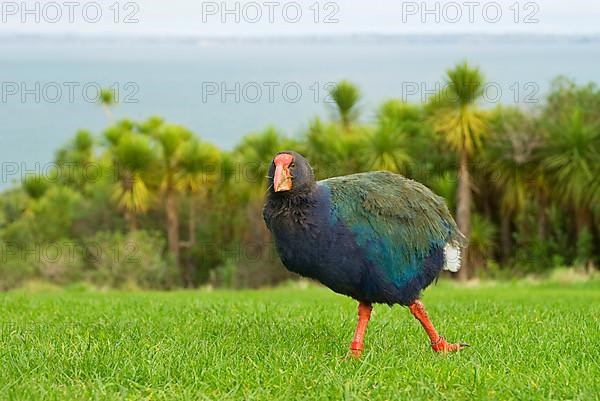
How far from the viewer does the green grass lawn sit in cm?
518

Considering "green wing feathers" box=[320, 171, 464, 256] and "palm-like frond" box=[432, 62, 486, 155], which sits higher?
"palm-like frond" box=[432, 62, 486, 155]

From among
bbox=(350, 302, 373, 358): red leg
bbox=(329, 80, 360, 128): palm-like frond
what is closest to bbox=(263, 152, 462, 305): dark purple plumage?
bbox=(350, 302, 373, 358): red leg

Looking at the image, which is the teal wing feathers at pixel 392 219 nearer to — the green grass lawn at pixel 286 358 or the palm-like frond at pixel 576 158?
the green grass lawn at pixel 286 358

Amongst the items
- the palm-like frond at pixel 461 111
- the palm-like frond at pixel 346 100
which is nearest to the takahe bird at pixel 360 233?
the palm-like frond at pixel 461 111

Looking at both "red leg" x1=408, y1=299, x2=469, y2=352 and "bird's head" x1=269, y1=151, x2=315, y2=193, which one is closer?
"bird's head" x1=269, y1=151, x2=315, y2=193

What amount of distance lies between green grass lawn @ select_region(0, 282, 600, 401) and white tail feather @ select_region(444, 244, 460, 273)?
0.69 metres

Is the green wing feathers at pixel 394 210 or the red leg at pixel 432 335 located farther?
the red leg at pixel 432 335

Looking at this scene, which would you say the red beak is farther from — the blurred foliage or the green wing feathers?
the blurred foliage

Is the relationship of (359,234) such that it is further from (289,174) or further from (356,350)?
(356,350)

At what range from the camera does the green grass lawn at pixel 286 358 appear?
204 inches

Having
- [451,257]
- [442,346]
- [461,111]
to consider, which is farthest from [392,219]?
[461,111]

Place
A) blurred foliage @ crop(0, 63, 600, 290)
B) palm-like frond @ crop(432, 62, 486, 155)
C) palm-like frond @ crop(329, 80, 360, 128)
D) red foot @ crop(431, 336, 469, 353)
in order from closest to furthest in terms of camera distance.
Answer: red foot @ crop(431, 336, 469, 353) → palm-like frond @ crop(432, 62, 486, 155) → blurred foliage @ crop(0, 63, 600, 290) → palm-like frond @ crop(329, 80, 360, 128)

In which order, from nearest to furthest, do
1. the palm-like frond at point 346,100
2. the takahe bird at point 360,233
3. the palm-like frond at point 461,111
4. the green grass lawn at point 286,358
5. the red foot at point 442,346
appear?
the green grass lawn at point 286,358
the takahe bird at point 360,233
the red foot at point 442,346
the palm-like frond at point 461,111
the palm-like frond at point 346,100

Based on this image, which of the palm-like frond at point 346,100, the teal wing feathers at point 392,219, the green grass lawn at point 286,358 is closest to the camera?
the green grass lawn at point 286,358
